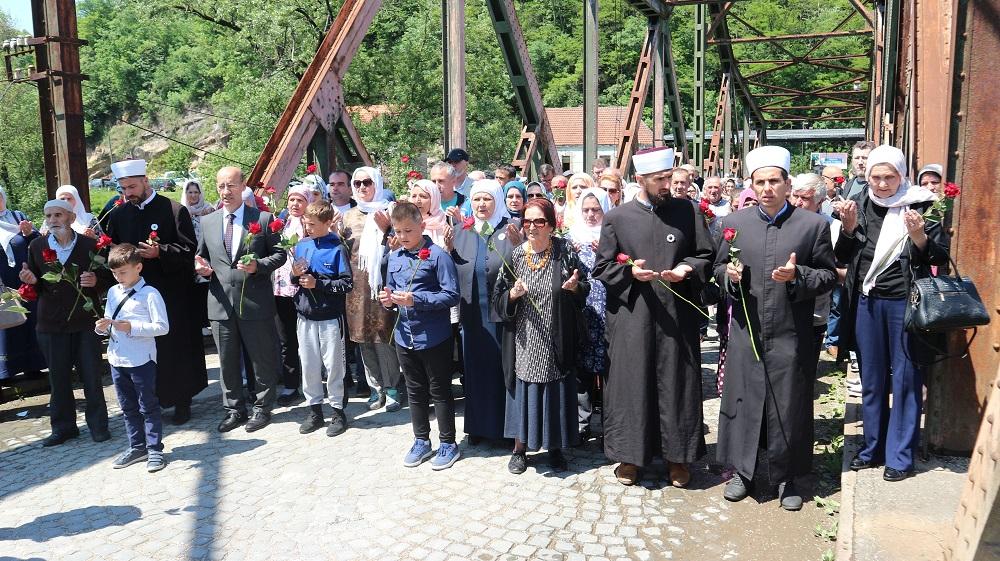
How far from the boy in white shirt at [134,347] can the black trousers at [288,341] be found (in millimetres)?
1510

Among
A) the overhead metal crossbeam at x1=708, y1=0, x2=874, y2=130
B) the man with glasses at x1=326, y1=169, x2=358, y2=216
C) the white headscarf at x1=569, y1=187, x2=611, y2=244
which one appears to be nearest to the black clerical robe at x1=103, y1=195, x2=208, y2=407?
the man with glasses at x1=326, y1=169, x2=358, y2=216

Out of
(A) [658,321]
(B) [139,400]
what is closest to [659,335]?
(A) [658,321]

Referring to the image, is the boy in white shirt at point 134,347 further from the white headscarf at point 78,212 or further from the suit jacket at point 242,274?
the white headscarf at point 78,212

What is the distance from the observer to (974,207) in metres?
4.19

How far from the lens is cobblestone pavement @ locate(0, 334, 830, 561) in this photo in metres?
3.98

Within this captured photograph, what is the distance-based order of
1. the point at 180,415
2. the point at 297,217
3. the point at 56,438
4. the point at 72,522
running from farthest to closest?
the point at 297,217 < the point at 180,415 < the point at 56,438 < the point at 72,522

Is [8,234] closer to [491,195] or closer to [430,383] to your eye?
[430,383]

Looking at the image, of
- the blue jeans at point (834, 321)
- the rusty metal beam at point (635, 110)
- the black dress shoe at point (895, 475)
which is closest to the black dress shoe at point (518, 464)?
the black dress shoe at point (895, 475)

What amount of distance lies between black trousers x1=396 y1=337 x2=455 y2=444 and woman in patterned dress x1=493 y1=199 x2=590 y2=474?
17.1 inches

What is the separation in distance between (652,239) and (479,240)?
136 centimetres

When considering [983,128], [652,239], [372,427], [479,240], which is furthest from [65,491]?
[983,128]

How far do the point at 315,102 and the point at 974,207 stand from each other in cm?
571

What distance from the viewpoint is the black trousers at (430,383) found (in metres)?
5.14

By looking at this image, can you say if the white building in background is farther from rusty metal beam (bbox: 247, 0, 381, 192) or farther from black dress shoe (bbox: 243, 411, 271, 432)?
black dress shoe (bbox: 243, 411, 271, 432)
